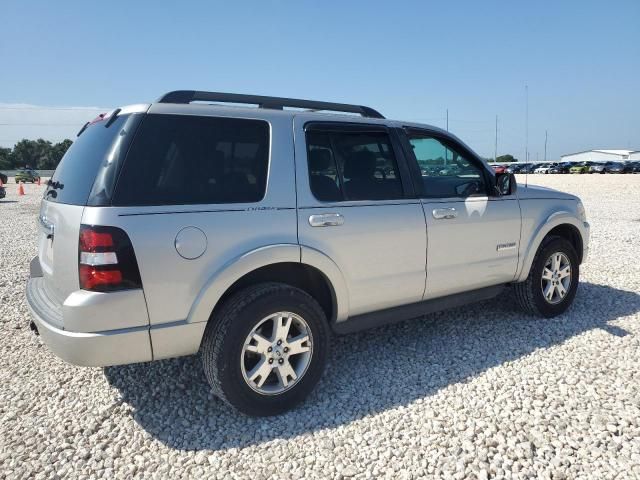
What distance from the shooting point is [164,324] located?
251 centimetres

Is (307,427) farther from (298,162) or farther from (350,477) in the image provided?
(298,162)

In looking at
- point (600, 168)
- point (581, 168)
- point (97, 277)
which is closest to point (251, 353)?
point (97, 277)

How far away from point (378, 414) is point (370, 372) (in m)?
0.59

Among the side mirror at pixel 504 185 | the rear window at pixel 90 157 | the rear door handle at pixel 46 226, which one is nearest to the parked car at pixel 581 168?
the side mirror at pixel 504 185

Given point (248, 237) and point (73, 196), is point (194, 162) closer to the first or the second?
point (248, 237)

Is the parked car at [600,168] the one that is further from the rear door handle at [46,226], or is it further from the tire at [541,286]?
the rear door handle at [46,226]

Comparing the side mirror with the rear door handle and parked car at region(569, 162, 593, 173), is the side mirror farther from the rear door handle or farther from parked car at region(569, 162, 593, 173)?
parked car at region(569, 162, 593, 173)

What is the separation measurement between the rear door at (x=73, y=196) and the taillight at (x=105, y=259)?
7 cm

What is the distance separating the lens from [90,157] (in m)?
2.65

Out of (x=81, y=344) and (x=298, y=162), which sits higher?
(x=298, y=162)

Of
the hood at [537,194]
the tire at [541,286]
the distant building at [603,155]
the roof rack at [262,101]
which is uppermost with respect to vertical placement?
the distant building at [603,155]

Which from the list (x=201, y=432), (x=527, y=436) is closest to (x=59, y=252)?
(x=201, y=432)

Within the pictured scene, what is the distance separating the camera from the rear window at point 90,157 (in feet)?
8.07

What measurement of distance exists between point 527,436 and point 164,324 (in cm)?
217
